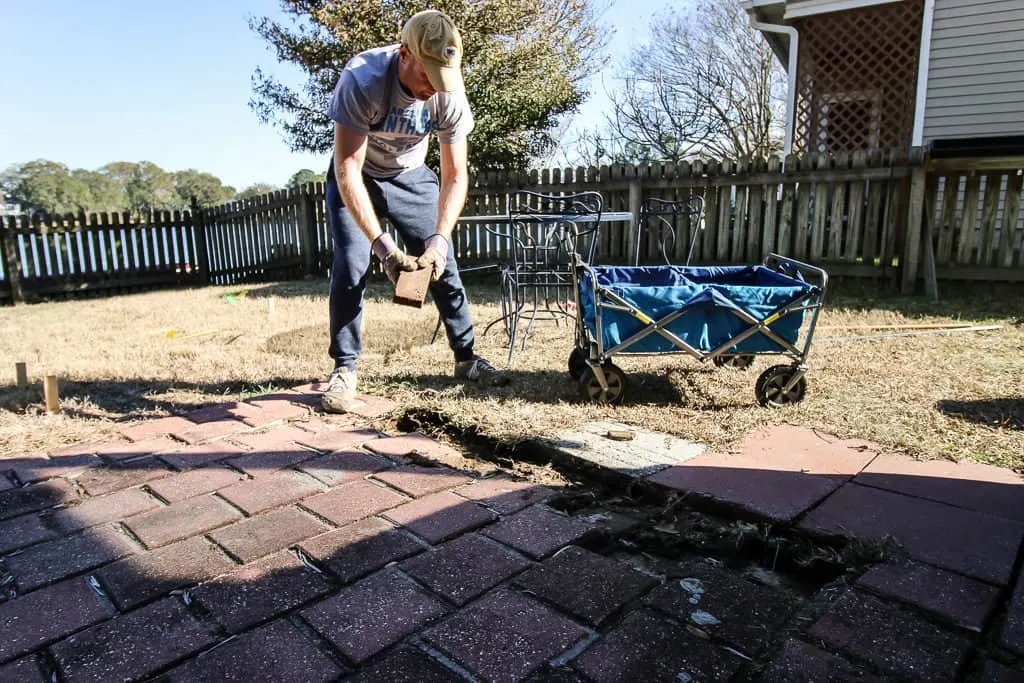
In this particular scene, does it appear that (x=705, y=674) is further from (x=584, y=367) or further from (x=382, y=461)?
(x=584, y=367)

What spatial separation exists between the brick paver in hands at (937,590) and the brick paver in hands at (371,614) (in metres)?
1.00

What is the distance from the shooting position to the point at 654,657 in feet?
4.12

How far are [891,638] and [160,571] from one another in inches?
63.9

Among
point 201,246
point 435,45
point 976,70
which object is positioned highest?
point 976,70

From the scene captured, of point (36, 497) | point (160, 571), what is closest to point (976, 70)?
point (160, 571)

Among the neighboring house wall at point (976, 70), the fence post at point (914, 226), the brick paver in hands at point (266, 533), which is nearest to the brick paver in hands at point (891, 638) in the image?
the brick paver in hands at point (266, 533)

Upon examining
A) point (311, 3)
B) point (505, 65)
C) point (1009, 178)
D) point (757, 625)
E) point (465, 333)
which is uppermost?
point (311, 3)

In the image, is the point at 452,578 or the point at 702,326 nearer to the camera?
the point at 452,578

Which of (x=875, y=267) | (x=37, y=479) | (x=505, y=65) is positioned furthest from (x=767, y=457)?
(x=505, y=65)

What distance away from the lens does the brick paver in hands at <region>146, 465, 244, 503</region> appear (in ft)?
6.65

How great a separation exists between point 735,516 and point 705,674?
2.29ft

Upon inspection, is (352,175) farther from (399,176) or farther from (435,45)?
(435,45)

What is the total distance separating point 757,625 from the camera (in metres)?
1.37

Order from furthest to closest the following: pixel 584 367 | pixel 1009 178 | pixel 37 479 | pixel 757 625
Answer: pixel 1009 178, pixel 584 367, pixel 37 479, pixel 757 625
